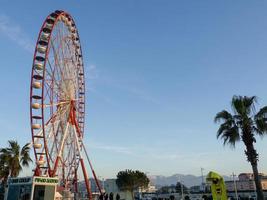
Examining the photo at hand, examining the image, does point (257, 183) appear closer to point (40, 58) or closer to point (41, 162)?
point (41, 162)

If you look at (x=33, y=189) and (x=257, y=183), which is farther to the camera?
(x=33, y=189)

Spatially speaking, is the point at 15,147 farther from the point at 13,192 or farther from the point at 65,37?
the point at 65,37

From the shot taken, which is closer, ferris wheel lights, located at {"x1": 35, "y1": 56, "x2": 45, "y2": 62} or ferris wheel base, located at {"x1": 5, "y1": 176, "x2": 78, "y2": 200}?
ferris wheel base, located at {"x1": 5, "y1": 176, "x2": 78, "y2": 200}

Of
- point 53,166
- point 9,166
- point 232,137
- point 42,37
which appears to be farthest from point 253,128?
point 9,166

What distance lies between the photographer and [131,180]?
89.7 meters

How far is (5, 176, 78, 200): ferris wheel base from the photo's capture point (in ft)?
96.1

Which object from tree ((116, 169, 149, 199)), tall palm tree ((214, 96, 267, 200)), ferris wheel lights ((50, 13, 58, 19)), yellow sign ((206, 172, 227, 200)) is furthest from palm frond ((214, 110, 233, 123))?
tree ((116, 169, 149, 199))

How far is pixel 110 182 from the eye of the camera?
17512 centimetres

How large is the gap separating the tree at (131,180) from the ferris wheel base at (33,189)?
2399 inches

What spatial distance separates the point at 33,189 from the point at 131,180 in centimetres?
6264

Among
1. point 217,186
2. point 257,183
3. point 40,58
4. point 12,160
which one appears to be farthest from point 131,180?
point 217,186

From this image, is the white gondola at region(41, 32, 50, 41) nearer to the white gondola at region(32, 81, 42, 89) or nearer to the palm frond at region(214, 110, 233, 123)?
the white gondola at region(32, 81, 42, 89)

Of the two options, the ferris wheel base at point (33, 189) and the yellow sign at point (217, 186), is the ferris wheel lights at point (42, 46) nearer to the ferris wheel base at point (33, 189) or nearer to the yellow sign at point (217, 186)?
the ferris wheel base at point (33, 189)

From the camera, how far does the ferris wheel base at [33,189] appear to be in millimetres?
29281
